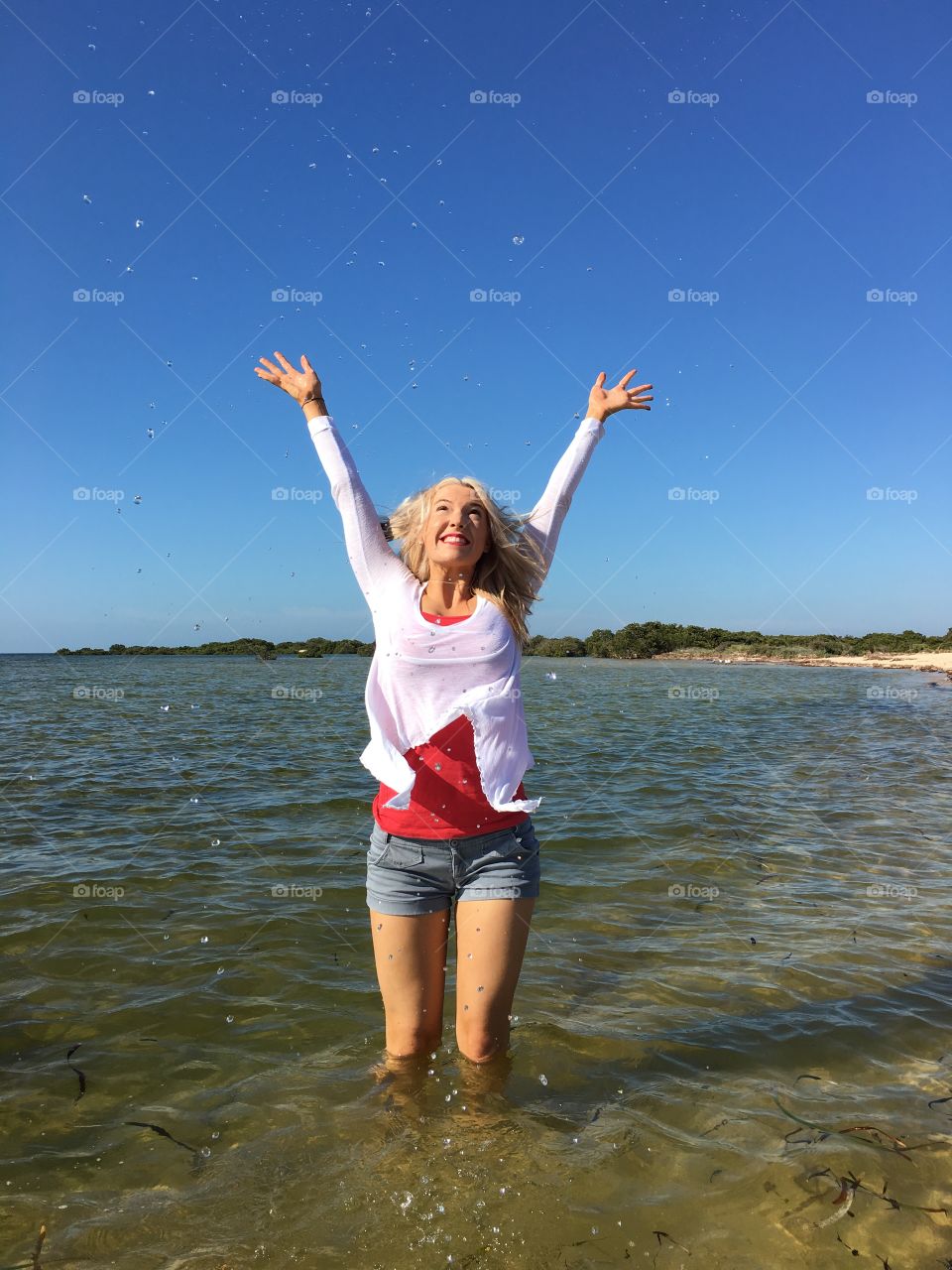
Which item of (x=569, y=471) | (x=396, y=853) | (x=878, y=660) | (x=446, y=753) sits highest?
(x=569, y=471)

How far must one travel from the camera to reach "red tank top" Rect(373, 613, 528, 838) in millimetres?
3553

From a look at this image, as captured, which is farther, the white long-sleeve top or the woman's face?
the woman's face

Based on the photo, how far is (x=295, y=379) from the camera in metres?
3.94

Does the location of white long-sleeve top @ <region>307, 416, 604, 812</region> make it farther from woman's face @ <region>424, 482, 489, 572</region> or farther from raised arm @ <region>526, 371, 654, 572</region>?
raised arm @ <region>526, 371, 654, 572</region>

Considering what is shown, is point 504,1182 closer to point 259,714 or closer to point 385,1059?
point 385,1059

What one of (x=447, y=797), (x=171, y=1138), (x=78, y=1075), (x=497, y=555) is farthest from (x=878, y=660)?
(x=171, y=1138)

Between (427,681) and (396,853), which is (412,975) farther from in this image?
(427,681)

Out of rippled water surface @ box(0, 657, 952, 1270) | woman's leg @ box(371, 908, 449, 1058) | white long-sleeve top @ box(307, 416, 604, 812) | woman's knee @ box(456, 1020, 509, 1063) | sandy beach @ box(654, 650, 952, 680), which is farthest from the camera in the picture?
sandy beach @ box(654, 650, 952, 680)

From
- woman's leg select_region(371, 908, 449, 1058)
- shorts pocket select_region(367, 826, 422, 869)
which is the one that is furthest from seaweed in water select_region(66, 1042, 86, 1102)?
shorts pocket select_region(367, 826, 422, 869)

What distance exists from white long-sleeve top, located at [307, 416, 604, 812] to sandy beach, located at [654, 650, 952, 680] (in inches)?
2066

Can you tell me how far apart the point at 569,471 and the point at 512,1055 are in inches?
127

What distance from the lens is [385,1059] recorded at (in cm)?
411

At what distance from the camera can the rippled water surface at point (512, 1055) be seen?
124 inches

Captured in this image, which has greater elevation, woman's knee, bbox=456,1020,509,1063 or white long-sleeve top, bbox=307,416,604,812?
white long-sleeve top, bbox=307,416,604,812
